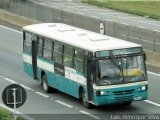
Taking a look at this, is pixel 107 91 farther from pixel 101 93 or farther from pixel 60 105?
pixel 60 105

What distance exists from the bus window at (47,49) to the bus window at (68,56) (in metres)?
1.53

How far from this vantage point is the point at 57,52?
97.6ft

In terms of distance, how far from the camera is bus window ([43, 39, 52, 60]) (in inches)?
1202

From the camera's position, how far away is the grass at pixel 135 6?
68188 mm

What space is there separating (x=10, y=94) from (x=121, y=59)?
705 centimetres

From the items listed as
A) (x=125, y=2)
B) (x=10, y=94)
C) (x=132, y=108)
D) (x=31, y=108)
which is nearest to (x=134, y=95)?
(x=132, y=108)

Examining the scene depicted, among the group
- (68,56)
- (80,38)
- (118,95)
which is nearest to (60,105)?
(68,56)

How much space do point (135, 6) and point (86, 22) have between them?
29352 millimetres

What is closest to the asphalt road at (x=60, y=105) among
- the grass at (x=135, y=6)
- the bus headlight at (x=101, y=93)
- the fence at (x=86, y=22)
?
the bus headlight at (x=101, y=93)

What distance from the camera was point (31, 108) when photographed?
91.7 ft

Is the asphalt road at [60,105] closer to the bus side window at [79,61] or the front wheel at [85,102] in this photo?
the front wheel at [85,102]

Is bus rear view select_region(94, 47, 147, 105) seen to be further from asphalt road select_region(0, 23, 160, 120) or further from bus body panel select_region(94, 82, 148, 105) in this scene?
asphalt road select_region(0, 23, 160, 120)

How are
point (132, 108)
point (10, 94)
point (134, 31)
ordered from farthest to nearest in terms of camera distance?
1. point (134, 31)
2. point (132, 108)
3. point (10, 94)

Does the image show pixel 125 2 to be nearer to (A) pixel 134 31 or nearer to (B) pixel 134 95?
(A) pixel 134 31
